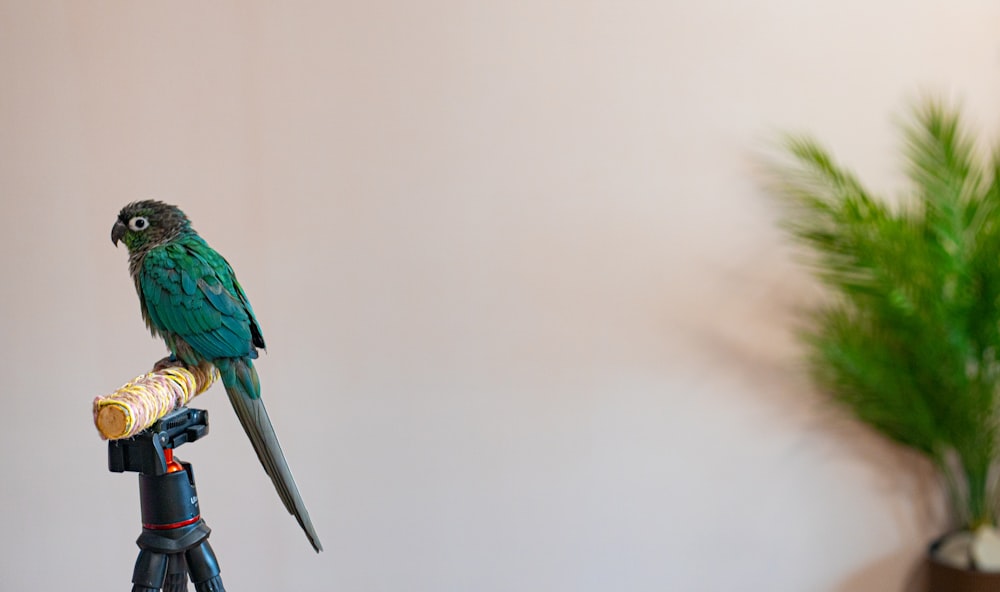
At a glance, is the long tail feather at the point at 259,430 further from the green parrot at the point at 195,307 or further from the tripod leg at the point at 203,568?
the tripod leg at the point at 203,568

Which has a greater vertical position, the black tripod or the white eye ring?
the white eye ring

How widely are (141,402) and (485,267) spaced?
1.34 m

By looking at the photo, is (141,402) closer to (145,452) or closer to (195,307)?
(145,452)

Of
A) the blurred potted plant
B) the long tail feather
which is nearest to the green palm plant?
the blurred potted plant

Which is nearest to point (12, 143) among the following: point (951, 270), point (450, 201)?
point (450, 201)

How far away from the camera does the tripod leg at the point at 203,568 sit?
44.1 inches

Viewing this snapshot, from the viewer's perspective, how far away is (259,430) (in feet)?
3.92

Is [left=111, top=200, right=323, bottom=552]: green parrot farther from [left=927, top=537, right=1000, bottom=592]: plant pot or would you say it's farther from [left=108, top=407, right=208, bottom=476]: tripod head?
[left=927, top=537, right=1000, bottom=592]: plant pot

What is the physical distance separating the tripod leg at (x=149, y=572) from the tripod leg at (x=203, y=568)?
1.6 inches

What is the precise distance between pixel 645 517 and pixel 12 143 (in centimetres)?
200

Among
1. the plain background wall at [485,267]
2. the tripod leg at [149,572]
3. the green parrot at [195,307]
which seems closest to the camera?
the tripod leg at [149,572]

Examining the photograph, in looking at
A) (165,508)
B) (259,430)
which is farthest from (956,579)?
(165,508)

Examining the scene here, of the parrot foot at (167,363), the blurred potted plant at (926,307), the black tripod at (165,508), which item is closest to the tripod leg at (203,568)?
the black tripod at (165,508)

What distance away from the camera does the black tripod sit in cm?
104
